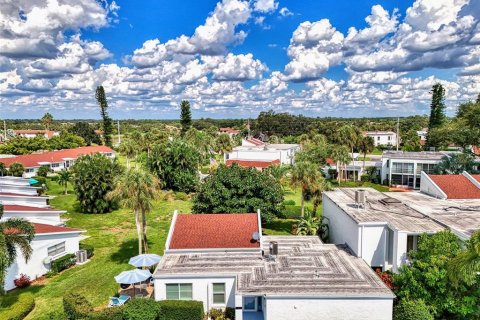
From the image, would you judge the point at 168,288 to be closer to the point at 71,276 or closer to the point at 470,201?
the point at 71,276

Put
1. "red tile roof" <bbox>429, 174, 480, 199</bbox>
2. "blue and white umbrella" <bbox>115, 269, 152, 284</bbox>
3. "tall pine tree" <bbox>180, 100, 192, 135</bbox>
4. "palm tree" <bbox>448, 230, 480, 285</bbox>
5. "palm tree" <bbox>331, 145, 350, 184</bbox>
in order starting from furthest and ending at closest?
1. "tall pine tree" <bbox>180, 100, 192, 135</bbox>
2. "palm tree" <bbox>331, 145, 350, 184</bbox>
3. "red tile roof" <bbox>429, 174, 480, 199</bbox>
4. "blue and white umbrella" <bbox>115, 269, 152, 284</bbox>
5. "palm tree" <bbox>448, 230, 480, 285</bbox>

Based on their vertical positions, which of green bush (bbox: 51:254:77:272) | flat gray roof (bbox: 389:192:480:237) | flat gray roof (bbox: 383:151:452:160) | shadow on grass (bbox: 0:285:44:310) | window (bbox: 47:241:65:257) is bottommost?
shadow on grass (bbox: 0:285:44:310)

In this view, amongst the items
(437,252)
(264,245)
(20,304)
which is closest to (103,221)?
(20,304)

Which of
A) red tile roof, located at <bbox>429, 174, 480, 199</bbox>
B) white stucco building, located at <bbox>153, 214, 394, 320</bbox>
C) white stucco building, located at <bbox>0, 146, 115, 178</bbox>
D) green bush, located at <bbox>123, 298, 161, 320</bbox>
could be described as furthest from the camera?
white stucco building, located at <bbox>0, 146, 115, 178</bbox>

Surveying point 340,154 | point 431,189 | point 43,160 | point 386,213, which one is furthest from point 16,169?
point 431,189

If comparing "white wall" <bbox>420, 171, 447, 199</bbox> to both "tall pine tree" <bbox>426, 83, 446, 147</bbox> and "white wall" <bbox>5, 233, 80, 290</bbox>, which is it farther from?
"tall pine tree" <bbox>426, 83, 446, 147</bbox>

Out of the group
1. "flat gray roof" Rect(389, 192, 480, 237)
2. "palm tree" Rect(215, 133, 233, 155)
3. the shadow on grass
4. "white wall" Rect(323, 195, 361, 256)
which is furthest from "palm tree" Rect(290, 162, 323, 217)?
"palm tree" Rect(215, 133, 233, 155)

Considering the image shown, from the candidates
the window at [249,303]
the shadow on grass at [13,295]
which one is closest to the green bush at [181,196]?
the shadow on grass at [13,295]
